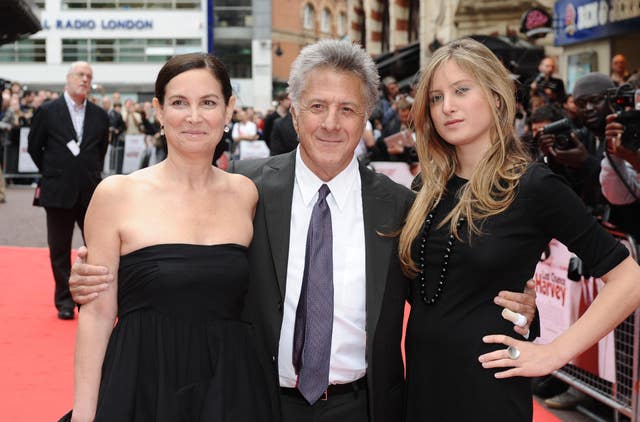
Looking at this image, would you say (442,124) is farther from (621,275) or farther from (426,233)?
(621,275)

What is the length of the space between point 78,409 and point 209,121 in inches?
38.7

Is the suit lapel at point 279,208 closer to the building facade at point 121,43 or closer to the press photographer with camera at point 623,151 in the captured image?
the press photographer with camera at point 623,151

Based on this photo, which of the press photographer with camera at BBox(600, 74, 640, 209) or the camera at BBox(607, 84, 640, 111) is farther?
the camera at BBox(607, 84, 640, 111)

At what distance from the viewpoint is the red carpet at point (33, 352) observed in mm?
4254

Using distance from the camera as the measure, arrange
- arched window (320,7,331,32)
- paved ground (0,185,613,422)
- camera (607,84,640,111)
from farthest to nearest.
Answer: arched window (320,7,331,32) → paved ground (0,185,613,422) → camera (607,84,640,111)

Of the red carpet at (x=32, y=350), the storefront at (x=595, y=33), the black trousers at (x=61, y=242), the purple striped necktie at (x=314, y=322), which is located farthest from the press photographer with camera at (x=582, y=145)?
the storefront at (x=595, y=33)

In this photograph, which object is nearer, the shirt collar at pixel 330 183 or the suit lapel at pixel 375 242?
the suit lapel at pixel 375 242

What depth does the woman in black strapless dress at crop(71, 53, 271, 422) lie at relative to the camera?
2.25 m

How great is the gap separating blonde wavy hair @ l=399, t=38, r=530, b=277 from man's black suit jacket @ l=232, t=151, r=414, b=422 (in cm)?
9

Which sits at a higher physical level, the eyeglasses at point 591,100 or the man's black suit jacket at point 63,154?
the eyeglasses at point 591,100

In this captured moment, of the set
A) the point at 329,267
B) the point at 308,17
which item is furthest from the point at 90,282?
the point at 308,17

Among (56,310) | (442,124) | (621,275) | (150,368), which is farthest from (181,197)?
(56,310)

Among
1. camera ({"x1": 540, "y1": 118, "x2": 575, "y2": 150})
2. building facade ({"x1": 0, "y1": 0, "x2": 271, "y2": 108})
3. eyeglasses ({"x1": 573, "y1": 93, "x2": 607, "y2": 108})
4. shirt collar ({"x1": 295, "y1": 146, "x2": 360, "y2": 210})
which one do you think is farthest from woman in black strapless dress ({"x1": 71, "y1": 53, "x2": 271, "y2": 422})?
building facade ({"x1": 0, "y1": 0, "x2": 271, "y2": 108})

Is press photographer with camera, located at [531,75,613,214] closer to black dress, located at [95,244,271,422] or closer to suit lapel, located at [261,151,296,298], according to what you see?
suit lapel, located at [261,151,296,298]
